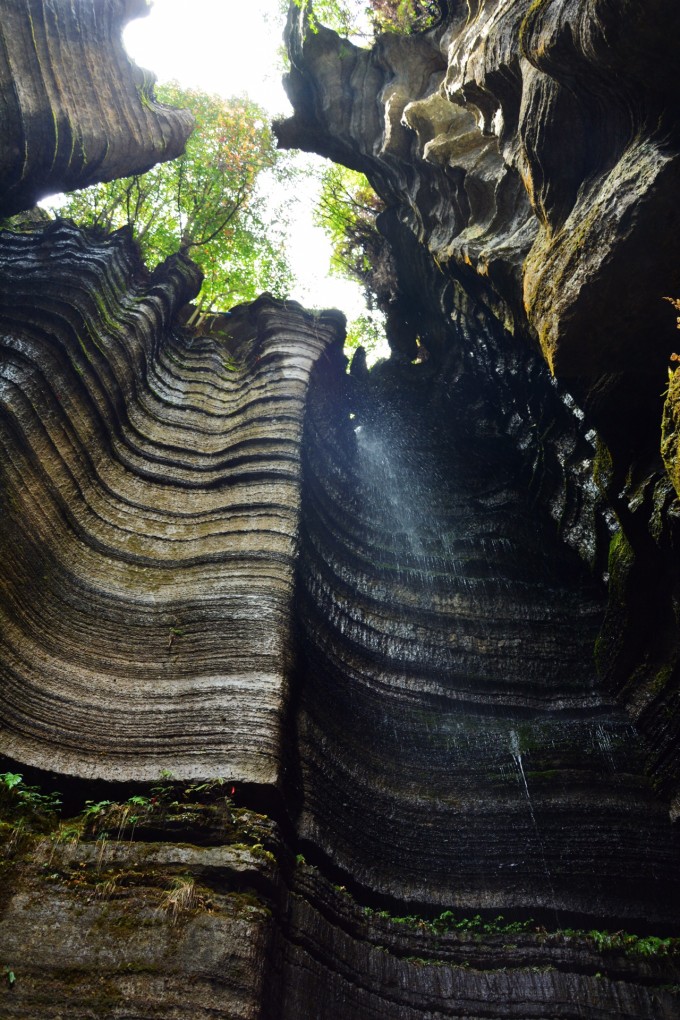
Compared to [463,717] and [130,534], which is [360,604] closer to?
[463,717]

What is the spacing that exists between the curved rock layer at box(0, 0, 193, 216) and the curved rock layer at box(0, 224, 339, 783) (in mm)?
957

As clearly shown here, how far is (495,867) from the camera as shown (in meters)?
6.30

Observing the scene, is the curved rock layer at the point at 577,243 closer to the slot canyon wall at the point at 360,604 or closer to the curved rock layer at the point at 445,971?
the slot canyon wall at the point at 360,604

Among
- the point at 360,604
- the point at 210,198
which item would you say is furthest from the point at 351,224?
the point at 360,604

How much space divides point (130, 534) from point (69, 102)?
6445 millimetres

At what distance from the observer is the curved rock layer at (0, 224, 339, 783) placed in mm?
5406

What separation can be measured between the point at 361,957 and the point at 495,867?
182cm

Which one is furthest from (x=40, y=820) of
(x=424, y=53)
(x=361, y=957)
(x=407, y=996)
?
(x=424, y=53)

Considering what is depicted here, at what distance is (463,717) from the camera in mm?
7645

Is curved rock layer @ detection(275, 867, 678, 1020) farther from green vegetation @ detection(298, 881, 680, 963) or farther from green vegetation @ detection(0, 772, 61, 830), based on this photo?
green vegetation @ detection(0, 772, 61, 830)

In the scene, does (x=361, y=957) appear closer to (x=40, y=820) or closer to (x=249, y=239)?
(x=40, y=820)

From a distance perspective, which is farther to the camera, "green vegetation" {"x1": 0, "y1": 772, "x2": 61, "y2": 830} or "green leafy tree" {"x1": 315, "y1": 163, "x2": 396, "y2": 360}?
"green leafy tree" {"x1": 315, "y1": 163, "x2": 396, "y2": 360}

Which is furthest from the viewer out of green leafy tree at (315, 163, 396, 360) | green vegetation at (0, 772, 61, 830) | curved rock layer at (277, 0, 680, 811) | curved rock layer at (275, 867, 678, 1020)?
green leafy tree at (315, 163, 396, 360)

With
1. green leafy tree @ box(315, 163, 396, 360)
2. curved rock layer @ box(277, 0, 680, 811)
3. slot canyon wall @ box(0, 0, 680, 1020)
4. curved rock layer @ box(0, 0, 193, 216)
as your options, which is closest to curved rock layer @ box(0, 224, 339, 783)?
slot canyon wall @ box(0, 0, 680, 1020)
